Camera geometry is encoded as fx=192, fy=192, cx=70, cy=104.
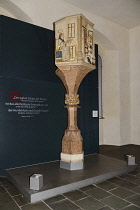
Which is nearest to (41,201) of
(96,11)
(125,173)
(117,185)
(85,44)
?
(117,185)

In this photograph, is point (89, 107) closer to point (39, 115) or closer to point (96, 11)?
point (39, 115)

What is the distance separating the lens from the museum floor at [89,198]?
7.09 feet

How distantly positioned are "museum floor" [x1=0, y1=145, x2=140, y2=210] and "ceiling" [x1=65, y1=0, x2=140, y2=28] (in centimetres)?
444

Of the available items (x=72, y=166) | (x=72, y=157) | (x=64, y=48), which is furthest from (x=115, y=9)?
(x=72, y=166)

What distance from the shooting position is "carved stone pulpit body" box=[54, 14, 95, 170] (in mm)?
2961

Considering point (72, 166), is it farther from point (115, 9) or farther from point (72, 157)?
point (115, 9)

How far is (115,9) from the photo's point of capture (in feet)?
17.8

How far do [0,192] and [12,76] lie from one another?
1.84m

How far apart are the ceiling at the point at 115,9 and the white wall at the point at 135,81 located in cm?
→ 56

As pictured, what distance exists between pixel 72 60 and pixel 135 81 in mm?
4142

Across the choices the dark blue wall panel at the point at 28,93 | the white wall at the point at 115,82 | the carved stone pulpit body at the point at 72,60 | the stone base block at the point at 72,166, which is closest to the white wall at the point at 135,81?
the white wall at the point at 115,82

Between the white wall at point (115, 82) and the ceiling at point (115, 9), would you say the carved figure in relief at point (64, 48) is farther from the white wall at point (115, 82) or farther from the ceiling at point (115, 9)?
the white wall at point (115, 82)

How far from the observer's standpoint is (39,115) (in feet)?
12.0

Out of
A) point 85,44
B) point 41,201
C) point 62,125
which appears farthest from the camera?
point 62,125
